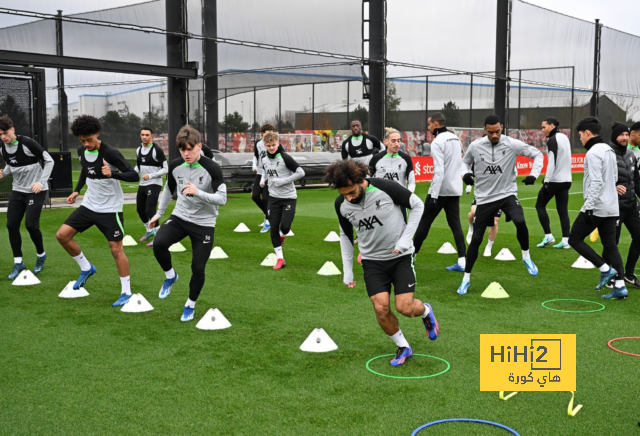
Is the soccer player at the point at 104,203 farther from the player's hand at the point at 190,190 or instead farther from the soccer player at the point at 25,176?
the soccer player at the point at 25,176

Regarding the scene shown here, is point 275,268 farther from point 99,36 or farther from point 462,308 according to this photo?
point 99,36

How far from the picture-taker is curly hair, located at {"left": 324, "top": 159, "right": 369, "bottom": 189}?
4453 mm

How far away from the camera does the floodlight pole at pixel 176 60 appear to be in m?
18.7

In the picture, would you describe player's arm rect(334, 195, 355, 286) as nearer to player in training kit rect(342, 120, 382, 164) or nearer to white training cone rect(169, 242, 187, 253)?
white training cone rect(169, 242, 187, 253)

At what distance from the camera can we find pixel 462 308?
6.63 m

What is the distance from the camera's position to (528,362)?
12.4ft

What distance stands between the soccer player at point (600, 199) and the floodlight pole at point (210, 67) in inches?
568

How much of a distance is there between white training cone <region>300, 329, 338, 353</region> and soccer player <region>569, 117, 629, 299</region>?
3377 mm

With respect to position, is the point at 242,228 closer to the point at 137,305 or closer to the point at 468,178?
the point at 468,178

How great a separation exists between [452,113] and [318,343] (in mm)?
25169

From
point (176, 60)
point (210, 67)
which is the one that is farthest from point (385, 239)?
point (210, 67)

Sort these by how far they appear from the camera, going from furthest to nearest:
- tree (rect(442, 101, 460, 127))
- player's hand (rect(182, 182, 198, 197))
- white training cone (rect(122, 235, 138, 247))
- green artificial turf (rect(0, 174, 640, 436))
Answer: tree (rect(442, 101, 460, 127)) < white training cone (rect(122, 235, 138, 247)) < player's hand (rect(182, 182, 198, 197)) < green artificial turf (rect(0, 174, 640, 436))

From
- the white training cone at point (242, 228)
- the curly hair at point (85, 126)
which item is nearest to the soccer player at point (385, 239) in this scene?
the curly hair at point (85, 126)

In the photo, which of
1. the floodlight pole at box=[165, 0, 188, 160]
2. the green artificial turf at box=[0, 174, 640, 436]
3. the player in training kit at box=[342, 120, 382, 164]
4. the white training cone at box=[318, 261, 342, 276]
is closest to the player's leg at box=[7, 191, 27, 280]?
the green artificial turf at box=[0, 174, 640, 436]
